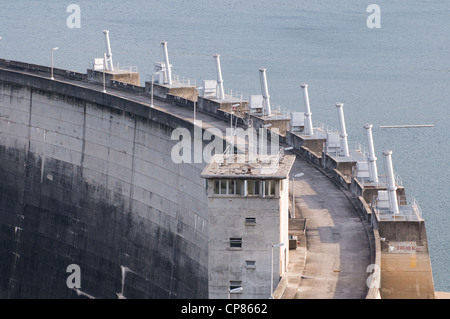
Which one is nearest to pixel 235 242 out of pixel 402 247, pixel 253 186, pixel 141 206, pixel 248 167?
pixel 253 186

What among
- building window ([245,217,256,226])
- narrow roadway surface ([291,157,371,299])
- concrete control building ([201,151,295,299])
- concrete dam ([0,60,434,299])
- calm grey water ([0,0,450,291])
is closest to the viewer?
narrow roadway surface ([291,157,371,299])

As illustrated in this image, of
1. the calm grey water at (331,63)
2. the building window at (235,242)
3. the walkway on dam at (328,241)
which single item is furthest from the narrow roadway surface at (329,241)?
the calm grey water at (331,63)

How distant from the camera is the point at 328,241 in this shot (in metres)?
59.9

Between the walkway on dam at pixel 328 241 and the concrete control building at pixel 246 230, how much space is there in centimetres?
225

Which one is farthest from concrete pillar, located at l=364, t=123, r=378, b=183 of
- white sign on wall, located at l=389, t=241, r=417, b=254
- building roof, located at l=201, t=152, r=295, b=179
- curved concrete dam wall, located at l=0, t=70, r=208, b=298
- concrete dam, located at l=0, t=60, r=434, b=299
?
building roof, located at l=201, t=152, r=295, b=179

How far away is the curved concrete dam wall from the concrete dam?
0.10 meters

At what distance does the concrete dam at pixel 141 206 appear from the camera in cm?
5731

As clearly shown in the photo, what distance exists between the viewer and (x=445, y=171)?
107 metres

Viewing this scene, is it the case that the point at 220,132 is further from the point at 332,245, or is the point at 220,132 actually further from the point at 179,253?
the point at 332,245

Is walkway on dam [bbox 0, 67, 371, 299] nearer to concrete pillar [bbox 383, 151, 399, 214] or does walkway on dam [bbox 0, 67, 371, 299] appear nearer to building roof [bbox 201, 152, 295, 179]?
concrete pillar [bbox 383, 151, 399, 214]

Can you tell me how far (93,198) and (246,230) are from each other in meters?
30.3

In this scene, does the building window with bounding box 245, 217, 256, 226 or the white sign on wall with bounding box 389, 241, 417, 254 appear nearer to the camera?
the building window with bounding box 245, 217, 256, 226

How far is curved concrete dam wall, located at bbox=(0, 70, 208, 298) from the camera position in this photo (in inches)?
2817

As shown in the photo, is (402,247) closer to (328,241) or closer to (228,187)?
(328,241)
